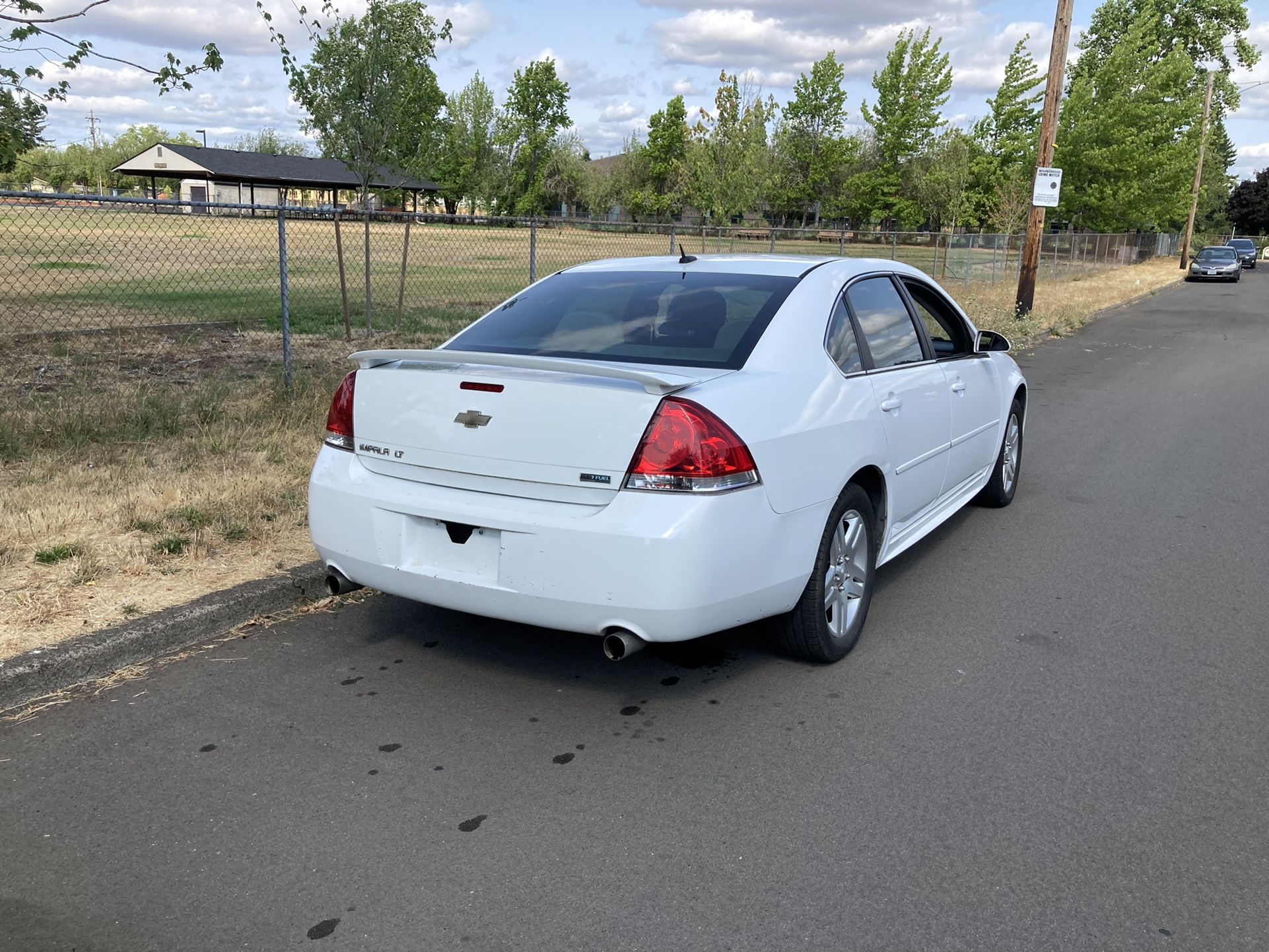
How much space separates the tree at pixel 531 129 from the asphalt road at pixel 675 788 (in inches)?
2908

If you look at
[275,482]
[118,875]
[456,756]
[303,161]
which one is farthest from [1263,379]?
[303,161]

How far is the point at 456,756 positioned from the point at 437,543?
2.45ft

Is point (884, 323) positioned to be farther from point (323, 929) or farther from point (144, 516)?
point (144, 516)

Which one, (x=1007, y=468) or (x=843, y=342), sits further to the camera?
(x=1007, y=468)

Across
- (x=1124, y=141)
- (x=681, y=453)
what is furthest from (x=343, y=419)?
(x=1124, y=141)

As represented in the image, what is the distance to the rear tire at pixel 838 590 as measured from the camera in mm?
4012

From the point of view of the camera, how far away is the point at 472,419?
3.69 m

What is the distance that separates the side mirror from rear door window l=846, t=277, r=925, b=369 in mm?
883

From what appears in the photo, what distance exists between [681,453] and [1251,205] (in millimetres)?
108462

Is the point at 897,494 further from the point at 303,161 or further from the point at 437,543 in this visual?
the point at 303,161

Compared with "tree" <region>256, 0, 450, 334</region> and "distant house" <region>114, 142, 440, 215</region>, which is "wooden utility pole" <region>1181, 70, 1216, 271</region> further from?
"tree" <region>256, 0, 450, 334</region>

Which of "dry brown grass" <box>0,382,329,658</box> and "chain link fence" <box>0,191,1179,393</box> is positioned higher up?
"chain link fence" <box>0,191,1179,393</box>

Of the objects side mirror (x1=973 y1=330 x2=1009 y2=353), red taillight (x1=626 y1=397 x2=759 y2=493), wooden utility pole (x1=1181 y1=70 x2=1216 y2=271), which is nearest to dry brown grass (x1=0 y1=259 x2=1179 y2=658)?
red taillight (x1=626 y1=397 x2=759 y2=493)

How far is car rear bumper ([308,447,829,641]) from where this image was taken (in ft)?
11.2
